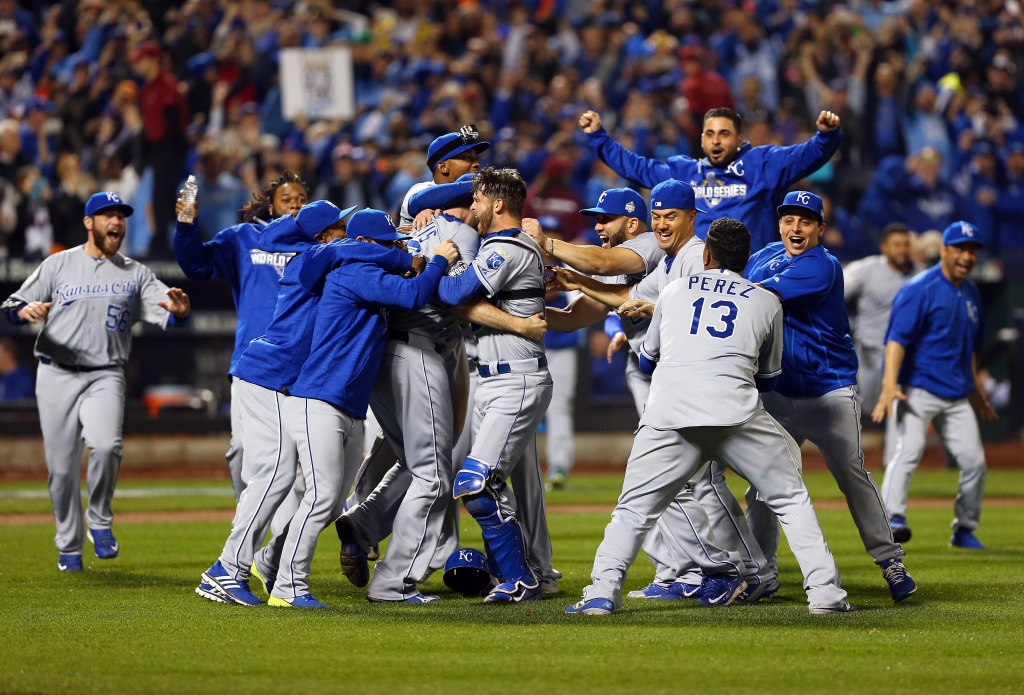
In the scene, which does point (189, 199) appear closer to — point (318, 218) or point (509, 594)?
point (318, 218)

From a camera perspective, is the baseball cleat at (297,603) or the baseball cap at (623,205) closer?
the baseball cleat at (297,603)

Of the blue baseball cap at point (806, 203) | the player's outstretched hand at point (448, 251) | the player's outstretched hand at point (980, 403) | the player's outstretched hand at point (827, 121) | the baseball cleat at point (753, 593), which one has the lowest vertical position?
the baseball cleat at point (753, 593)

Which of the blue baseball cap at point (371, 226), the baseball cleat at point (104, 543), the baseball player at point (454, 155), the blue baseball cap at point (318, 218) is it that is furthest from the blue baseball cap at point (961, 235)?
the baseball cleat at point (104, 543)

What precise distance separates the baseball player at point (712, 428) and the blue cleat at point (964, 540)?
11.2 feet

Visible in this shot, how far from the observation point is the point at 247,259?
8.04m

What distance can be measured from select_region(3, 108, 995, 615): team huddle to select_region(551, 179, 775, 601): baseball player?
0.01 meters

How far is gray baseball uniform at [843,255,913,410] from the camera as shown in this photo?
13.5 meters

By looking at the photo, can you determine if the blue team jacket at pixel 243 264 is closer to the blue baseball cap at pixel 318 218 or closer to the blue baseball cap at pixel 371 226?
the blue baseball cap at pixel 318 218

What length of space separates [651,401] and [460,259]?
136cm

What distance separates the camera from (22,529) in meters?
10.1

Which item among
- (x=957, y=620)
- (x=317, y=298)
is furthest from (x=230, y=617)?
(x=957, y=620)

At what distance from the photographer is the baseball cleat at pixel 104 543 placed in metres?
8.26

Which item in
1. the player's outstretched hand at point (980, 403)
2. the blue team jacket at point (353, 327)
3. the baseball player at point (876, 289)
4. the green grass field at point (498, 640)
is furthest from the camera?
the baseball player at point (876, 289)

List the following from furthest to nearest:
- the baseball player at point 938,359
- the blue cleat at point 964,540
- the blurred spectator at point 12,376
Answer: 1. the blurred spectator at point 12,376
2. the baseball player at point 938,359
3. the blue cleat at point 964,540
